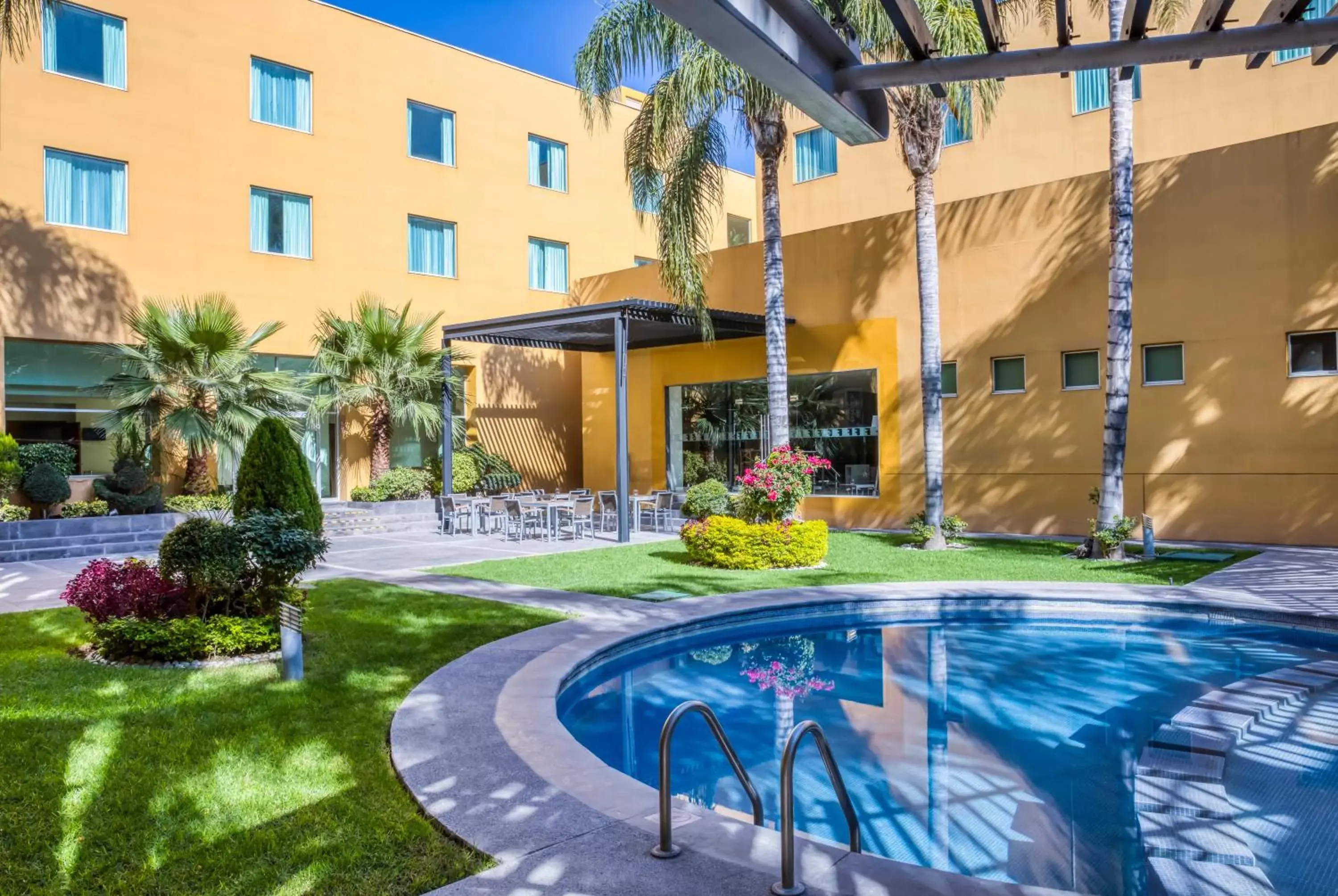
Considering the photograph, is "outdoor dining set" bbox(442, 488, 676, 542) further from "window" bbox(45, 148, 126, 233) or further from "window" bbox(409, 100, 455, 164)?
"window" bbox(409, 100, 455, 164)

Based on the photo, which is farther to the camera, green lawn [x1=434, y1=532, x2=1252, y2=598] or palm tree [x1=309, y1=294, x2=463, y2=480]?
palm tree [x1=309, y1=294, x2=463, y2=480]

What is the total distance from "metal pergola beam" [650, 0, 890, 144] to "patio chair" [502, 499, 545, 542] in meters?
13.8

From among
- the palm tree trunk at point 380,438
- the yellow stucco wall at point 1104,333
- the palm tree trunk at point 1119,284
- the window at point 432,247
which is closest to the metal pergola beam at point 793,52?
→ the palm tree trunk at point 1119,284

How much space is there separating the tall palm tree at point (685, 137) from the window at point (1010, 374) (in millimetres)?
4068

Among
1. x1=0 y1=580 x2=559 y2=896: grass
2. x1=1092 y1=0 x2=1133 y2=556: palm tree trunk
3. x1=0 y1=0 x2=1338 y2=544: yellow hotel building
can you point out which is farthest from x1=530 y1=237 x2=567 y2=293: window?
x1=0 y1=580 x2=559 y2=896: grass

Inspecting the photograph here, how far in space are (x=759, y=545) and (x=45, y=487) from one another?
11268mm

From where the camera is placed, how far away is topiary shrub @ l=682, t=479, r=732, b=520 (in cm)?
1648

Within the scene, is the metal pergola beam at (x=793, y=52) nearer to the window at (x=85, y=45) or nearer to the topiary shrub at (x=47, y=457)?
the topiary shrub at (x=47, y=457)

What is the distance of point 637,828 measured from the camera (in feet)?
12.2

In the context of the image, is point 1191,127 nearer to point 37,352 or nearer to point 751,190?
point 751,190

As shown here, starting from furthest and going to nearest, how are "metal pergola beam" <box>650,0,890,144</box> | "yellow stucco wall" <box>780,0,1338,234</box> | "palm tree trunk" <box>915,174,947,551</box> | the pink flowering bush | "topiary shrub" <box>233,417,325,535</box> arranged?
"yellow stucco wall" <box>780,0,1338,234</box>
"palm tree trunk" <box>915,174,947,551</box>
the pink flowering bush
"topiary shrub" <box>233,417,325,535</box>
"metal pergola beam" <box>650,0,890,144</box>

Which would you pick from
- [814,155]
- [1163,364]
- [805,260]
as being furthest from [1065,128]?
[1163,364]

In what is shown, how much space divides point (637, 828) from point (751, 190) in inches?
1158

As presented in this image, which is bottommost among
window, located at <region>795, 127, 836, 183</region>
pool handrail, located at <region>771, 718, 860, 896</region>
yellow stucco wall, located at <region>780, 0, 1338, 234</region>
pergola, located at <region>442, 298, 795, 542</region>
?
pool handrail, located at <region>771, 718, 860, 896</region>
